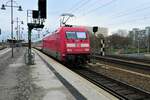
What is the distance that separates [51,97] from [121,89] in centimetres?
430

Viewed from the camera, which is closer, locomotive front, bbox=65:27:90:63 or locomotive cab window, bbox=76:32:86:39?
locomotive front, bbox=65:27:90:63

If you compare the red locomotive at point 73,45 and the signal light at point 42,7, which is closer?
the signal light at point 42,7

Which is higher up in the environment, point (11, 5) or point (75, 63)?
point (11, 5)

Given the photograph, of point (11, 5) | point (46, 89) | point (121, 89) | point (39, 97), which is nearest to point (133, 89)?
point (121, 89)

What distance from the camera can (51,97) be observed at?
9.77m

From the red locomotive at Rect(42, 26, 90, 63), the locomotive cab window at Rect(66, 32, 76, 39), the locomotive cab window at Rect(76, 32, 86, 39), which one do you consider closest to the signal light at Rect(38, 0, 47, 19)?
the red locomotive at Rect(42, 26, 90, 63)

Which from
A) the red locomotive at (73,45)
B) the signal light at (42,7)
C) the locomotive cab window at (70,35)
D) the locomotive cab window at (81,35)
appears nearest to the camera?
the signal light at (42,7)

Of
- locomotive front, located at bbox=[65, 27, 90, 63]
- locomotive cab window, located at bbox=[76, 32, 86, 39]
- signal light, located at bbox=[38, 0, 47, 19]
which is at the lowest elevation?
locomotive front, located at bbox=[65, 27, 90, 63]

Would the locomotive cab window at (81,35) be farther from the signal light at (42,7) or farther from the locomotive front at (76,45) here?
the signal light at (42,7)

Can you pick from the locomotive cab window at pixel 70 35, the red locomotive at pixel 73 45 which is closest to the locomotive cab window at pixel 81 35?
the red locomotive at pixel 73 45

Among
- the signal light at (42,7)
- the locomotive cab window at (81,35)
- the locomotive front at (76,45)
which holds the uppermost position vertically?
the signal light at (42,7)

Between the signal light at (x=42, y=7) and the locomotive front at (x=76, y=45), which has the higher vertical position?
the signal light at (x=42, y=7)

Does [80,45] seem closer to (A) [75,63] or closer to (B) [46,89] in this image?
(A) [75,63]

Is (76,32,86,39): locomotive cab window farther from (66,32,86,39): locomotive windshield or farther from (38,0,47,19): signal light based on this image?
(38,0,47,19): signal light
